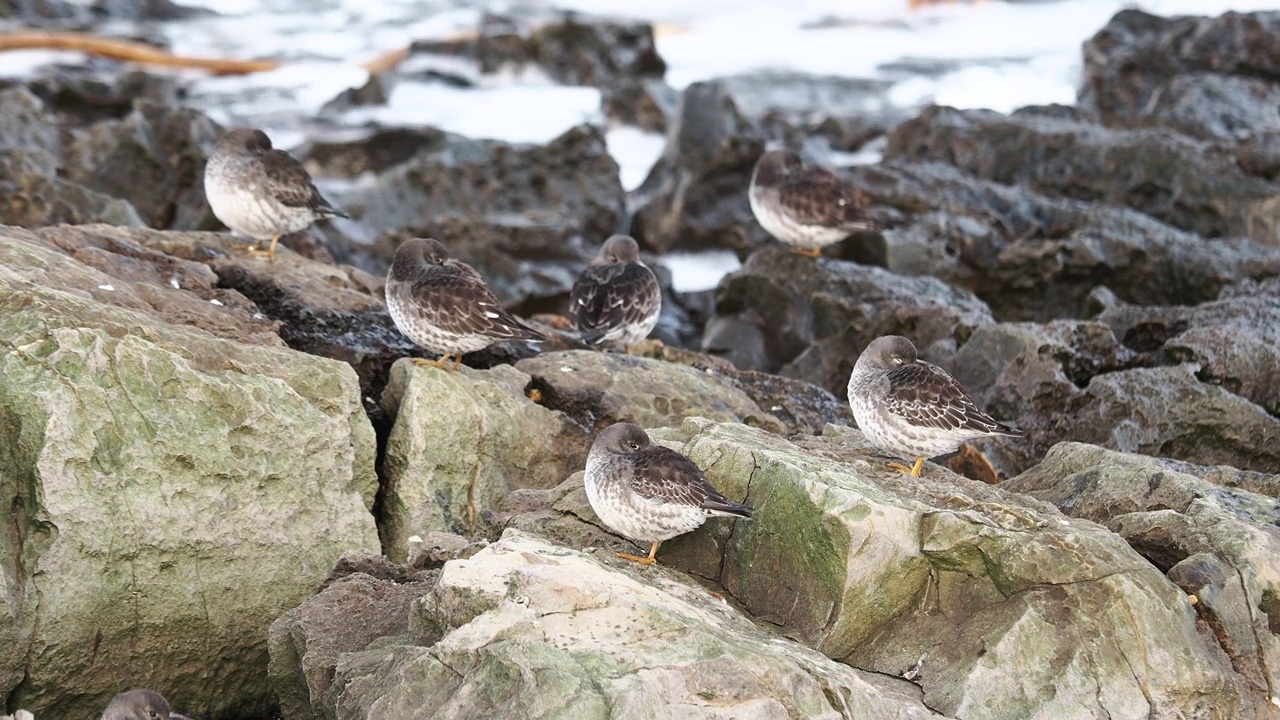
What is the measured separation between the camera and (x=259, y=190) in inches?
383

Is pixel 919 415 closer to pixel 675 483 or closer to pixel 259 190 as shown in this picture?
pixel 675 483

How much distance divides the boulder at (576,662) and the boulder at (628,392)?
2.90 m

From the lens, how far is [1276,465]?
912 cm

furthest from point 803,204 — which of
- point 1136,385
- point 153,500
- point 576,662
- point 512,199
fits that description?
point 576,662

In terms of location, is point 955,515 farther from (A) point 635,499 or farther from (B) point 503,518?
(B) point 503,518

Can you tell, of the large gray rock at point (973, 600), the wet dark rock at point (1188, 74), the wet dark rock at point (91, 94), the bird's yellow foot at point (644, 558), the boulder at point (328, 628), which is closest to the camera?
the large gray rock at point (973, 600)

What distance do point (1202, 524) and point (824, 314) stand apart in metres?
5.69

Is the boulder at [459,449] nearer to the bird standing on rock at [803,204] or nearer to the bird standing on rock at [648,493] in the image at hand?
the bird standing on rock at [648,493]

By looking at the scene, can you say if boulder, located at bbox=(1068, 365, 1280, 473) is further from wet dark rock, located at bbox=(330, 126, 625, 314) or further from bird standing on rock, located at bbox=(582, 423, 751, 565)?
wet dark rock, located at bbox=(330, 126, 625, 314)

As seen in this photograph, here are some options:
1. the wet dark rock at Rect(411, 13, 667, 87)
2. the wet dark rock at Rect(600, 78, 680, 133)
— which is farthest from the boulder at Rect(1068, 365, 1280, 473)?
the wet dark rock at Rect(411, 13, 667, 87)

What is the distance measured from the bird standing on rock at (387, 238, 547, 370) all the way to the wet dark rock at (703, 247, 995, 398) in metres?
3.75

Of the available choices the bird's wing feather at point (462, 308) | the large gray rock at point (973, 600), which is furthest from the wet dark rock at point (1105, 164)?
the large gray rock at point (973, 600)

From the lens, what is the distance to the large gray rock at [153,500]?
21.0 ft

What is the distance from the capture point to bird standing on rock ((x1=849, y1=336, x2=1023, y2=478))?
24.3ft
